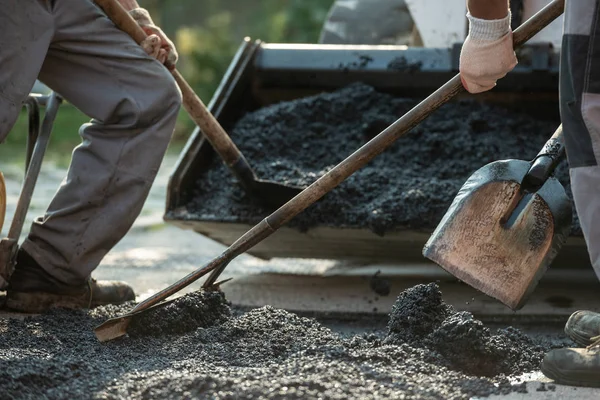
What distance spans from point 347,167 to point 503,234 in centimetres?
52

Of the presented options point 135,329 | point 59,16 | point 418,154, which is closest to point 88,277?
point 135,329

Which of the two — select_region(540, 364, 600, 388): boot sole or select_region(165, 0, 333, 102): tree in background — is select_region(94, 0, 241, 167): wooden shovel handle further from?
select_region(165, 0, 333, 102): tree in background

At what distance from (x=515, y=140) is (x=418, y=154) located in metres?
0.42

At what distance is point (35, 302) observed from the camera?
337 cm

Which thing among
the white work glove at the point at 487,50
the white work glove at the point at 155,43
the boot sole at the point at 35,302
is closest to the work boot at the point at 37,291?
the boot sole at the point at 35,302

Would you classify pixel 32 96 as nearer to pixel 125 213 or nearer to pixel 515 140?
pixel 125 213

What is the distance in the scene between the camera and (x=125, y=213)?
338 cm

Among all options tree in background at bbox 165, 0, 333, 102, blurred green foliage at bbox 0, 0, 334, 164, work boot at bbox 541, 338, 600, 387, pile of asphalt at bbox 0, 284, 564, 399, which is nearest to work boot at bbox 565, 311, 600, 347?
pile of asphalt at bbox 0, 284, 564, 399

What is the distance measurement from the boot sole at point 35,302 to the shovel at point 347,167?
0.54 m

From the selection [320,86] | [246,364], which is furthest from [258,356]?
[320,86]

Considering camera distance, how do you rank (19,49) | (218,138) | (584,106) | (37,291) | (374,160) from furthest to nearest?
(374,160) < (218,138) < (37,291) < (19,49) < (584,106)

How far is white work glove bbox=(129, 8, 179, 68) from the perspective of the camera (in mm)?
3312

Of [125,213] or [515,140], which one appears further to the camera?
[515,140]

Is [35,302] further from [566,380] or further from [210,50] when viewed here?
[210,50]
